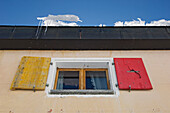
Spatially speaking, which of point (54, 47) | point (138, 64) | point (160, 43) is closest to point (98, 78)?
point (138, 64)

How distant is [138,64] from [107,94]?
1.18 metres

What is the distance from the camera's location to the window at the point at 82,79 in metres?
2.99

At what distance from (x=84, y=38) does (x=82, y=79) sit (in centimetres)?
125

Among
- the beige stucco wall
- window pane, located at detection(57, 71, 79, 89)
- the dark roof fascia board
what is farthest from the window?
the dark roof fascia board

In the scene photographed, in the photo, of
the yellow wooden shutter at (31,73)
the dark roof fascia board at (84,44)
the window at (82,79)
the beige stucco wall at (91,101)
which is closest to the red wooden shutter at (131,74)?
the beige stucco wall at (91,101)

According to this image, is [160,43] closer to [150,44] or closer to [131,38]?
[150,44]

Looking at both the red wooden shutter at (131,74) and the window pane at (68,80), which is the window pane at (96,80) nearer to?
the window pane at (68,80)

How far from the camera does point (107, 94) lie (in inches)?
103

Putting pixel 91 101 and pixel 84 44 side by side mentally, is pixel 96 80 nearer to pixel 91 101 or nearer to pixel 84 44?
pixel 91 101

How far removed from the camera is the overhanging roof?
139 inches

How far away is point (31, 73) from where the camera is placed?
2885 millimetres

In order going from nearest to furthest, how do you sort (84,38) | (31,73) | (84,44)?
1. (31,73)
2. (84,44)
3. (84,38)

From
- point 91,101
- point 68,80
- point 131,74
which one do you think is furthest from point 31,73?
point 131,74

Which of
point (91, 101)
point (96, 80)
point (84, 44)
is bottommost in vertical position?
point (91, 101)
